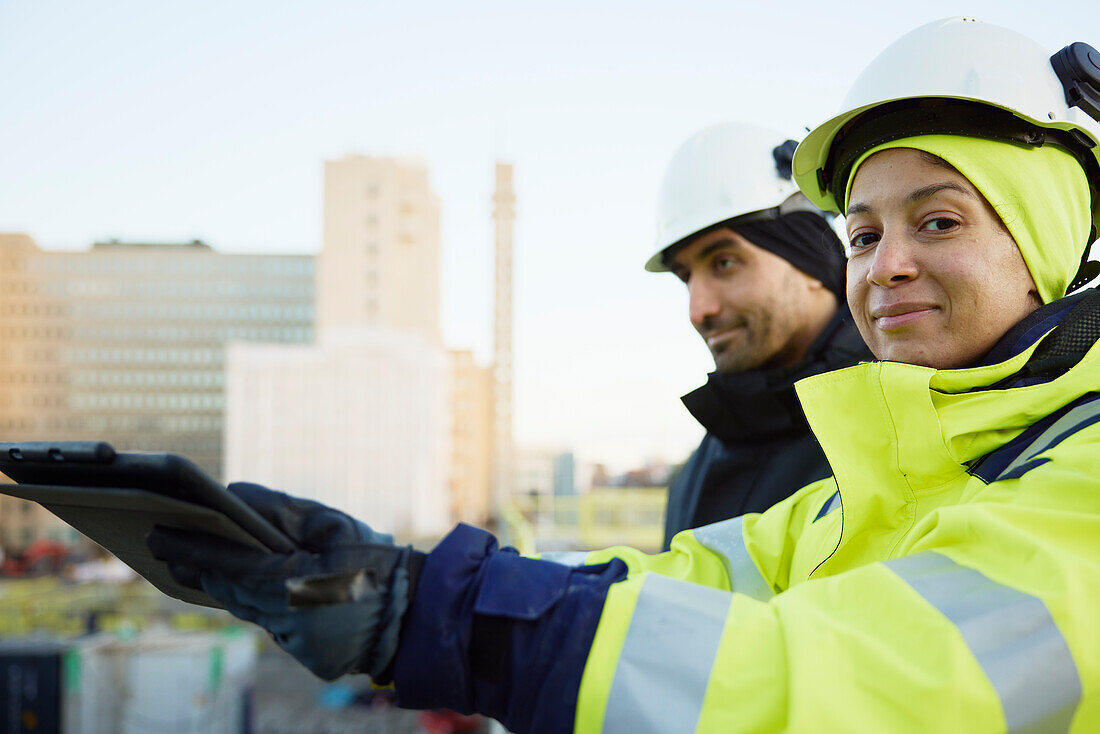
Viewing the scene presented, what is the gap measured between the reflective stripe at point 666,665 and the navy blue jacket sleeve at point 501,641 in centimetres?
5

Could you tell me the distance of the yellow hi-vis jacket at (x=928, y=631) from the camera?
2.40ft

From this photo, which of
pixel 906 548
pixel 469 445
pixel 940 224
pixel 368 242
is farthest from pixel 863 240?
pixel 469 445

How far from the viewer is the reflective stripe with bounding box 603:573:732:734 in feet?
2.55

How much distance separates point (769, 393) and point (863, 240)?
876 mm

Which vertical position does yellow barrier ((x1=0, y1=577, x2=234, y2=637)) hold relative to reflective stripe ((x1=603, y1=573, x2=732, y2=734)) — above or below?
below

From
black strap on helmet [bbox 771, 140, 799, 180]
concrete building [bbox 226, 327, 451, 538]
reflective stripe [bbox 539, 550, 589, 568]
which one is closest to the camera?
reflective stripe [bbox 539, 550, 589, 568]

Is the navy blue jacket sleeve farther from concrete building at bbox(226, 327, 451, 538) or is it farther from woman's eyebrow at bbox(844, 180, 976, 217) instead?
concrete building at bbox(226, 327, 451, 538)

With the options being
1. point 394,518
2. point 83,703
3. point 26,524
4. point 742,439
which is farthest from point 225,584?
point 26,524

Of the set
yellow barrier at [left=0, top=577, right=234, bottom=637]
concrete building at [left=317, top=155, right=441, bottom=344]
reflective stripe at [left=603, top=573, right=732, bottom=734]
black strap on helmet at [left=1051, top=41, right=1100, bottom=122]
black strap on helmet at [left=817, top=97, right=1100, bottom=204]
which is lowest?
yellow barrier at [left=0, top=577, right=234, bottom=637]

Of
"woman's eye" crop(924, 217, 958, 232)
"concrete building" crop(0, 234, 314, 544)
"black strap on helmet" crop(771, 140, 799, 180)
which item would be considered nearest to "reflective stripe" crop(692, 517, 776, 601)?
"woman's eye" crop(924, 217, 958, 232)

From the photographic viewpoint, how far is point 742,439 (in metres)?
2.27

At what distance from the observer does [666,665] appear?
0.80 metres

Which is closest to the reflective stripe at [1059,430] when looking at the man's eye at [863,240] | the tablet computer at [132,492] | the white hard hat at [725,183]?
the man's eye at [863,240]

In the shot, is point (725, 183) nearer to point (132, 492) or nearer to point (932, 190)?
point (932, 190)
